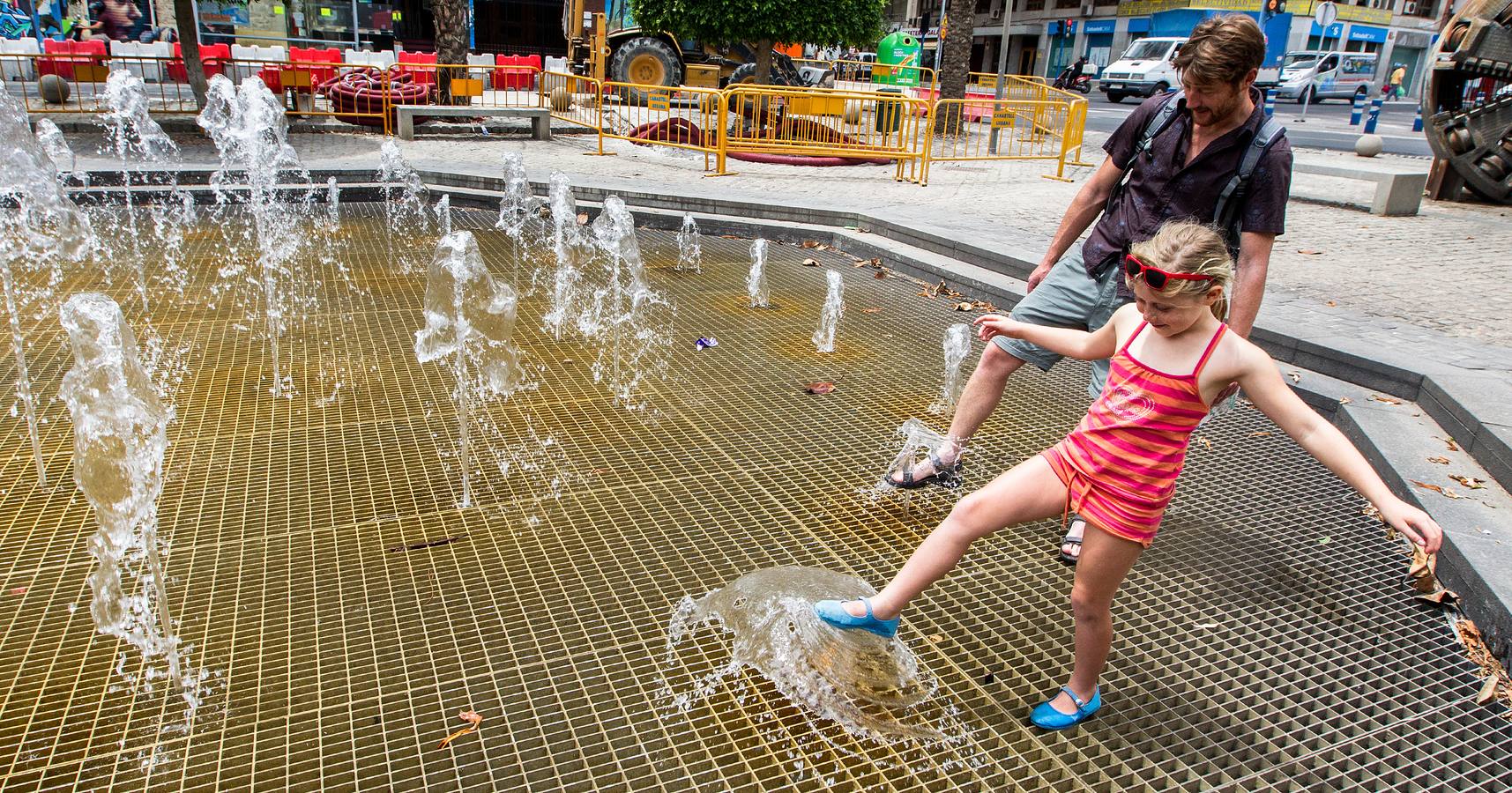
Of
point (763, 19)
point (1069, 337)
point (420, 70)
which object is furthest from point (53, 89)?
point (1069, 337)

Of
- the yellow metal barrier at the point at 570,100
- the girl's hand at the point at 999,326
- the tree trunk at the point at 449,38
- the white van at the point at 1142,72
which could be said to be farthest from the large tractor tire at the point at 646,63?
the girl's hand at the point at 999,326

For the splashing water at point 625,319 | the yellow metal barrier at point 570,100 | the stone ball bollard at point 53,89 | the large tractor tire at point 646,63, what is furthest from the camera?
the large tractor tire at point 646,63

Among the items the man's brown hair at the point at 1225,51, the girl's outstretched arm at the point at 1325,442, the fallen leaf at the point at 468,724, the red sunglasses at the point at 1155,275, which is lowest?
the fallen leaf at the point at 468,724

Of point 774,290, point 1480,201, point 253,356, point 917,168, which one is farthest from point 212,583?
point 1480,201

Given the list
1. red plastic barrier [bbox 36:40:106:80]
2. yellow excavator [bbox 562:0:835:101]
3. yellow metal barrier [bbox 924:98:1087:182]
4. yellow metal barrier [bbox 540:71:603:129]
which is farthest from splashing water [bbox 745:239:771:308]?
red plastic barrier [bbox 36:40:106:80]

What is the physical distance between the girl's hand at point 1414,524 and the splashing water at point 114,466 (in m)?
3.01

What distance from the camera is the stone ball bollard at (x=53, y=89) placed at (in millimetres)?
13805

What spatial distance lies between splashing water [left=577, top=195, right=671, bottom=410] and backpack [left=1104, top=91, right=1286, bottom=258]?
8.02 feet

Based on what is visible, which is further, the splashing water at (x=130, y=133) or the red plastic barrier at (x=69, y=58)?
the red plastic barrier at (x=69, y=58)

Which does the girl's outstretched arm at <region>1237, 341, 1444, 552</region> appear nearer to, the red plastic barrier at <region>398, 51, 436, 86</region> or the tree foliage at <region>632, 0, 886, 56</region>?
the red plastic barrier at <region>398, 51, 436, 86</region>

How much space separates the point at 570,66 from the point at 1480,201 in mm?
17773

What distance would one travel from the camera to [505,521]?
3363mm

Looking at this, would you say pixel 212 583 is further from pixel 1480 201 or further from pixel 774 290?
pixel 1480 201

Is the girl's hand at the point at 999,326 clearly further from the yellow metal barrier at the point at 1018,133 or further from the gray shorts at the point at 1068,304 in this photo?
the yellow metal barrier at the point at 1018,133
